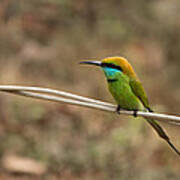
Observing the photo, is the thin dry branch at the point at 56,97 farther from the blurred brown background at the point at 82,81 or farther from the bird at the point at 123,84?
the blurred brown background at the point at 82,81

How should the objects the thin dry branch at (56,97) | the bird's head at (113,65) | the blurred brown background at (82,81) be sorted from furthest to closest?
the blurred brown background at (82,81), the bird's head at (113,65), the thin dry branch at (56,97)

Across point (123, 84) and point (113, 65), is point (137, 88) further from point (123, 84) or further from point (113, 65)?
point (113, 65)

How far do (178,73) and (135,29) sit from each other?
3.18 feet

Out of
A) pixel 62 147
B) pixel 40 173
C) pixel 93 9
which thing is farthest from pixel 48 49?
pixel 40 173

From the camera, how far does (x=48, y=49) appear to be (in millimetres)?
5250

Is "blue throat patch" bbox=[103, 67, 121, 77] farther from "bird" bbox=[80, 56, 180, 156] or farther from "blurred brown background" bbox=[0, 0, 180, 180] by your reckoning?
"blurred brown background" bbox=[0, 0, 180, 180]

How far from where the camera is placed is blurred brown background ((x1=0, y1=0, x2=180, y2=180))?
148 inches

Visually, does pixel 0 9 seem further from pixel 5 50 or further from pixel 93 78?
pixel 93 78

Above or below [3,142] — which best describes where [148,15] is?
above

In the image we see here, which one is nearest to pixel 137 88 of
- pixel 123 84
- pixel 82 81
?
pixel 123 84

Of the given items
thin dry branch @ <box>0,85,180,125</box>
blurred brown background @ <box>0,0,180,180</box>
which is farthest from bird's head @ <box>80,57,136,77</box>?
blurred brown background @ <box>0,0,180,180</box>

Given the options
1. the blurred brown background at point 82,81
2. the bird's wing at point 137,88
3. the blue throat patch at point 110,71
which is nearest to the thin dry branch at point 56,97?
the blue throat patch at point 110,71

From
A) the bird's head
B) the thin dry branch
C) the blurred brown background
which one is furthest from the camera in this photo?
the blurred brown background

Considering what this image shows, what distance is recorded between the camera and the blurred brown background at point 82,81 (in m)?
3.76
